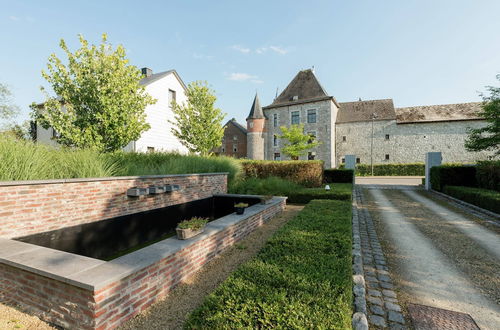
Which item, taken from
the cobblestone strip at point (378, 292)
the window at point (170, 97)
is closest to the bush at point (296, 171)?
the cobblestone strip at point (378, 292)

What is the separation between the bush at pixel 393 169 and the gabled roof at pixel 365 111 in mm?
6783

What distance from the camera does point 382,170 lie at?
29578 millimetres

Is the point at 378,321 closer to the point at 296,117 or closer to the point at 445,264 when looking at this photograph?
the point at 445,264

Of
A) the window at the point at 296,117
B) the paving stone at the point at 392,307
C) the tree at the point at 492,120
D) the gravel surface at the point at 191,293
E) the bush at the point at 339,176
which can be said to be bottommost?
the paving stone at the point at 392,307

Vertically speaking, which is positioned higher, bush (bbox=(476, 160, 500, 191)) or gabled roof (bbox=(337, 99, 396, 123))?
gabled roof (bbox=(337, 99, 396, 123))

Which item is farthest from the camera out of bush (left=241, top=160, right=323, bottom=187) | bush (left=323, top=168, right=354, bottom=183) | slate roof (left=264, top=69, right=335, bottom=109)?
slate roof (left=264, top=69, right=335, bottom=109)

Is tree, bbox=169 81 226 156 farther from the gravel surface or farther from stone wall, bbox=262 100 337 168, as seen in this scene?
stone wall, bbox=262 100 337 168

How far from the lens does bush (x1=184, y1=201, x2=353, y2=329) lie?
183 cm

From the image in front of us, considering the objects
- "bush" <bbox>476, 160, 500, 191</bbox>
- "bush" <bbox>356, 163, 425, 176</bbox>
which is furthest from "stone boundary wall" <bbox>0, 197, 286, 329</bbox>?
"bush" <bbox>356, 163, 425, 176</bbox>

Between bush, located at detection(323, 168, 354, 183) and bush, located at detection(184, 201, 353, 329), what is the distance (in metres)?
14.6

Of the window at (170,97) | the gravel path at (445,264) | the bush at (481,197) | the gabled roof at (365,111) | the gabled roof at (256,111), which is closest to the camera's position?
the gravel path at (445,264)

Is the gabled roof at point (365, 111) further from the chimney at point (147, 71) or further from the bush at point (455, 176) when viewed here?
the chimney at point (147, 71)

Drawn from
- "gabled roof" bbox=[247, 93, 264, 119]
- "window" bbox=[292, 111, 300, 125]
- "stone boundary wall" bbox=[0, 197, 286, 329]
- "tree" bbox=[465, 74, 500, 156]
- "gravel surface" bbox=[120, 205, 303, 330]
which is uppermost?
"gabled roof" bbox=[247, 93, 264, 119]

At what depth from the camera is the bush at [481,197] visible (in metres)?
7.18
